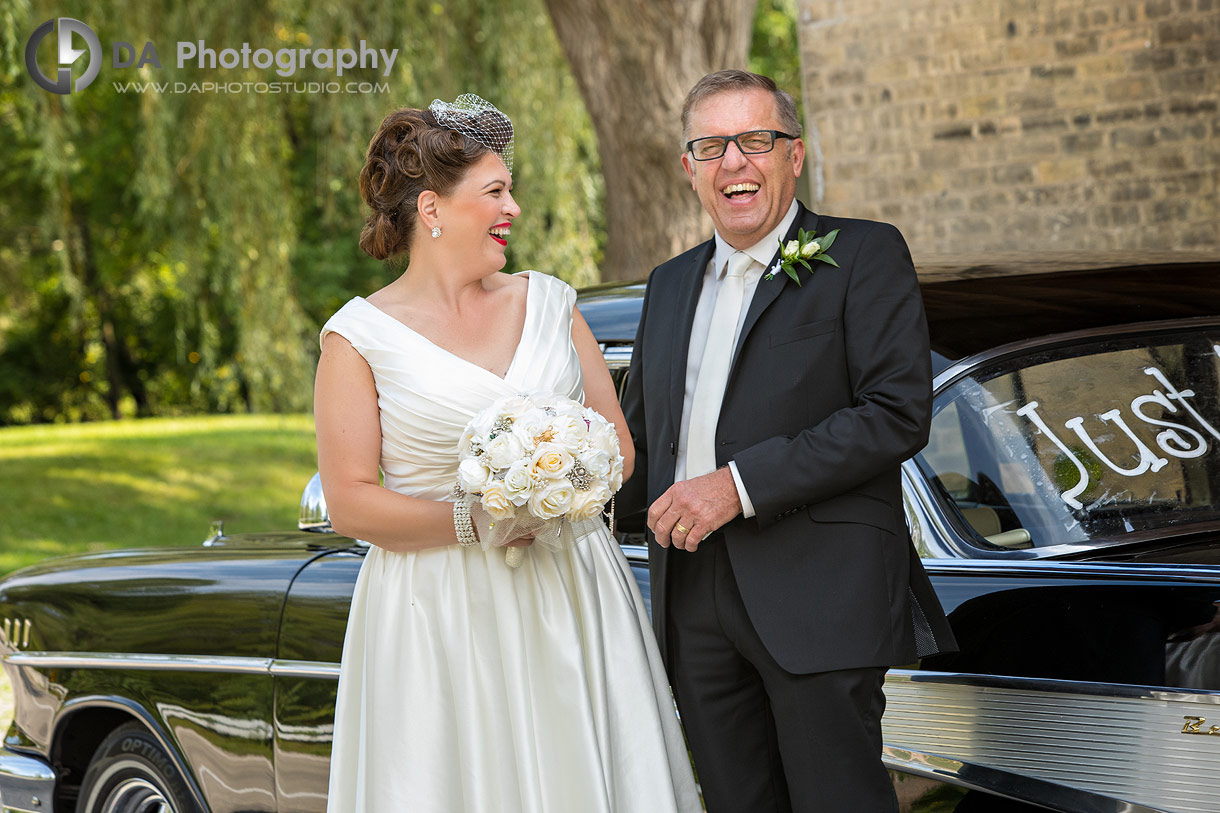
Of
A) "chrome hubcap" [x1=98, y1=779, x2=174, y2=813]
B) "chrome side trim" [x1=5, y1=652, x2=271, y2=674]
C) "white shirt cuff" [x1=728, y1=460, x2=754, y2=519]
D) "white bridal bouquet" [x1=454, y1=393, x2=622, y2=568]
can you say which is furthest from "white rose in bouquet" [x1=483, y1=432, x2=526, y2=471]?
"chrome hubcap" [x1=98, y1=779, x2=174, y2=813]

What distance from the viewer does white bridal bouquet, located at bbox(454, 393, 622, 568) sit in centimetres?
245

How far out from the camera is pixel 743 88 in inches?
105

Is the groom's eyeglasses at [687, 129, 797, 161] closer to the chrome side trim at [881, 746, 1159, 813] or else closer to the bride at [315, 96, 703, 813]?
the bride at [315, 96, 703, 813]

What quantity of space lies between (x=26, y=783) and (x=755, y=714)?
2542 mm

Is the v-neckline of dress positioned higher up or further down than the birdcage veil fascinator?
further down

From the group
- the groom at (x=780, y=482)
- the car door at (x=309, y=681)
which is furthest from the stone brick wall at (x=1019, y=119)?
the groom at (x=780, y=482)

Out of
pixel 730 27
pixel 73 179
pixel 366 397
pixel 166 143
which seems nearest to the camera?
pixel 366 397

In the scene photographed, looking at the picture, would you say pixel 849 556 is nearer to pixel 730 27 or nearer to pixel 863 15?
pixel 730 27

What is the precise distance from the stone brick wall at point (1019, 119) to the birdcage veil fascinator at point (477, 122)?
24.6 feet

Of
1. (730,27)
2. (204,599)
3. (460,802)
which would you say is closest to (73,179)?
(730,27)

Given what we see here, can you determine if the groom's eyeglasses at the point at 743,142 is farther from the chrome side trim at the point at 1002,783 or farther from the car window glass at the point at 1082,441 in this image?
the chrome side trim at the point at 1002,783

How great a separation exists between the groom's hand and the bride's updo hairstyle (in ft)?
2.63

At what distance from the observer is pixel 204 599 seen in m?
3.72

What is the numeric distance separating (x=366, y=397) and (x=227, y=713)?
1.35 meters
